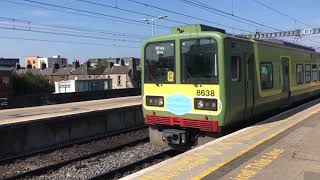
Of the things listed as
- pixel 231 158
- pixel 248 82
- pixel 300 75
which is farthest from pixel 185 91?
pixel 300 75

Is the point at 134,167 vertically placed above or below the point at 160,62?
below

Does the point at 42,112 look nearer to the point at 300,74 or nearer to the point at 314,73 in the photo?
the point at 300,74

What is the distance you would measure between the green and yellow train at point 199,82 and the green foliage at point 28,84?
58236mm

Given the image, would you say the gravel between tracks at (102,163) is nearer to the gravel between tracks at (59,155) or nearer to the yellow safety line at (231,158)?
the gravel between tracks at (59,155)

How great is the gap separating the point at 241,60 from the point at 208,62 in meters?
1.05

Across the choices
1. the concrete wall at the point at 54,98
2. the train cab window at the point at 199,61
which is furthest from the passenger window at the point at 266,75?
the concrete wall at the point at 54,98

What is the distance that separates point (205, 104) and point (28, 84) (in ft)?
208

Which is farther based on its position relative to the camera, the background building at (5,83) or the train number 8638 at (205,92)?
the background building at (5,83)

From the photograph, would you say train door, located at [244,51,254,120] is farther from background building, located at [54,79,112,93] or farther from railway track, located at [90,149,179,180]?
background building, located at [54,79,112,93]

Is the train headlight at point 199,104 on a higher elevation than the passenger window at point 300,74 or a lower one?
lower

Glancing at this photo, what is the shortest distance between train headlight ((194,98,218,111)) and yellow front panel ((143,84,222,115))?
7cm

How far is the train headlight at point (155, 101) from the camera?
11.0 m

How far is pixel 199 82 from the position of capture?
10133mm

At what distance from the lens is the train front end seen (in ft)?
32.6
